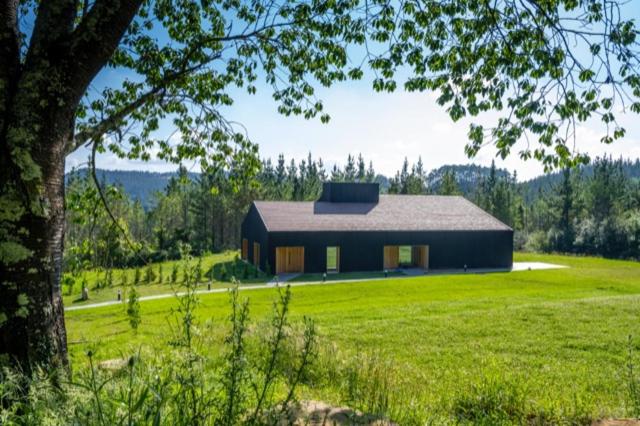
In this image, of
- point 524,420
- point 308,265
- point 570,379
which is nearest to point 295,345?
point 524,420

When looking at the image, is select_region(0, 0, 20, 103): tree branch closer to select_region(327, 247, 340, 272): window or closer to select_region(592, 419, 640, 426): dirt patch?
select_region(592, 419, 640, 426): dirt patch

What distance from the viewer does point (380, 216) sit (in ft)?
94.9

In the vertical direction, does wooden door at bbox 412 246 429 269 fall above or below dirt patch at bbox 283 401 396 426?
below

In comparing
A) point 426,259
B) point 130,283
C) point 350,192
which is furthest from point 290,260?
point 426,259

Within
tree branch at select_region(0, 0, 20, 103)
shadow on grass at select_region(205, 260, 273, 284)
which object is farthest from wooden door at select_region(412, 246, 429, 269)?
tree branch at select_region(0, 0, 20, 103)

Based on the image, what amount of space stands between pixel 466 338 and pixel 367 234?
A: 61.1 feet

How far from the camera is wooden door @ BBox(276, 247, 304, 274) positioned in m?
25.7

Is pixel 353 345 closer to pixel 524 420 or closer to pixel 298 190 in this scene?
pixel 524 420

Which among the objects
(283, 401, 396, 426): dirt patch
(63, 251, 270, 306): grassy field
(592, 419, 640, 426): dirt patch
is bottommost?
(63, 251, 270, 306): grassy field

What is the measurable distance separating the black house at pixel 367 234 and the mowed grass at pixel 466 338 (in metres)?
9.13

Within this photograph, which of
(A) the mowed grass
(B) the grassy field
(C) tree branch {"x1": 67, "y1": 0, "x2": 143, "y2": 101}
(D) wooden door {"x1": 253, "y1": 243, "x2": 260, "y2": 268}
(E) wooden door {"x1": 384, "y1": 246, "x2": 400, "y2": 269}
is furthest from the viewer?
(E) wooden door {"x1": 384, "y1": 246, "x2": 400, "y2": 269}

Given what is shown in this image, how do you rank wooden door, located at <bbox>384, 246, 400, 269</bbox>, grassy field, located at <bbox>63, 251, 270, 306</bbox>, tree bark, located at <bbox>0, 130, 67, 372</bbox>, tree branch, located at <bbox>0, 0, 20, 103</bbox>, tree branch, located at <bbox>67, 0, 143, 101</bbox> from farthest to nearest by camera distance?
wooden door, located at <bbox>384, 246, 400, 269</bbox> → grassy field, located at <bbox>63, 251, 270, 306</bbox> → tree branch, located at <bbox>67, 0, 143, 101</bbox> → tree branch, located at <bbox>0, 0, 20, 103</bbox> → tree bark, located at <bbox>0, 130, 67, 372</bbox>

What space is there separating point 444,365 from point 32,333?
18.0 ft

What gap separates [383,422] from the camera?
268cm
